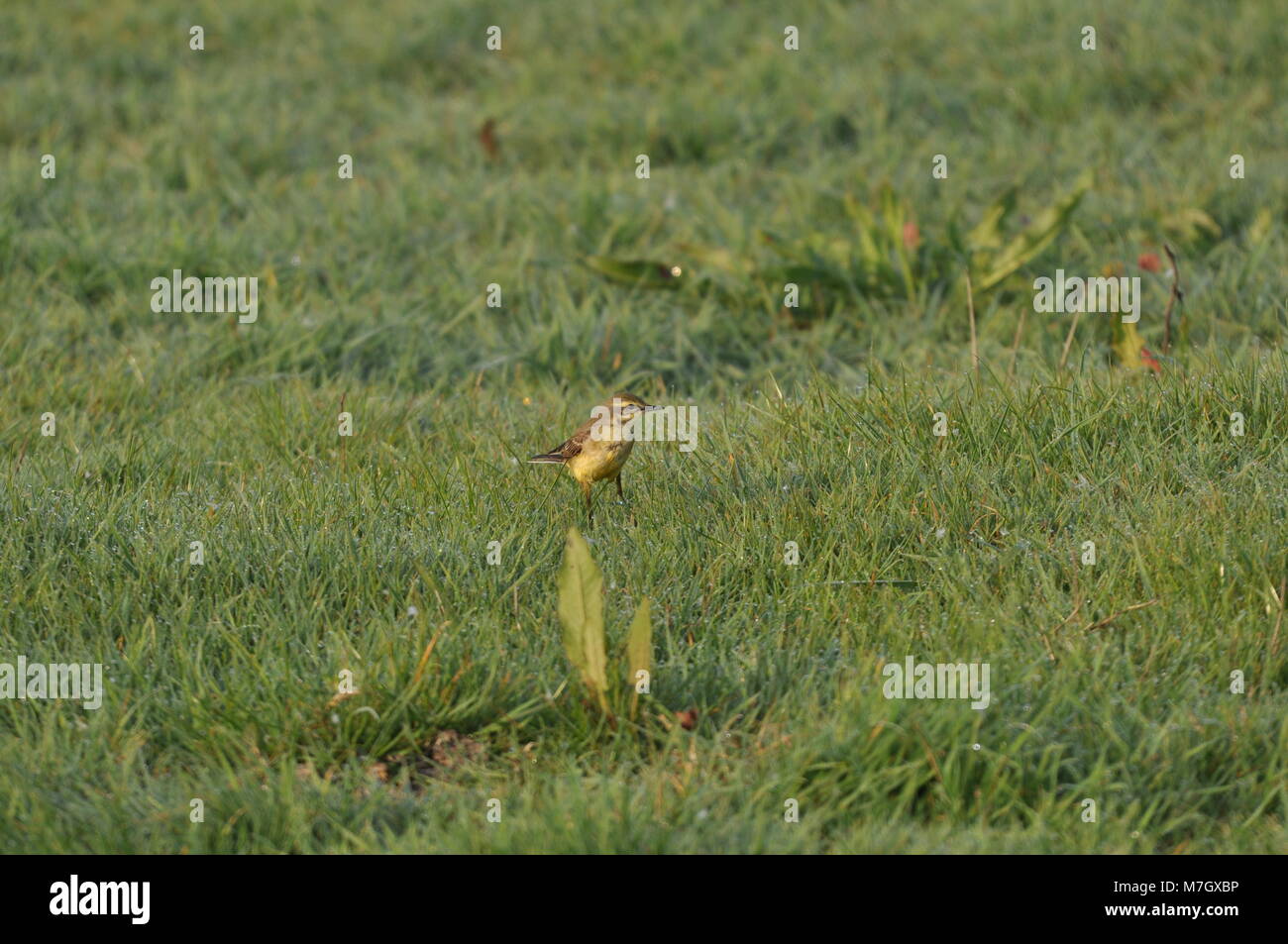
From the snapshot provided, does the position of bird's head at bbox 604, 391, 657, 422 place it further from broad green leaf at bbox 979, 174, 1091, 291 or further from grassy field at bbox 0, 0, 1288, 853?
broad green leaf at bbox 979, 174, 1091, 291

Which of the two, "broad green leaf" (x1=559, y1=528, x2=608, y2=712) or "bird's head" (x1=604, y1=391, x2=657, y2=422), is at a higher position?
"bird's head" (x1=604, y1=391, x2=657, y2=422)

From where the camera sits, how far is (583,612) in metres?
3.62

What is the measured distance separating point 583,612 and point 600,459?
1017mm

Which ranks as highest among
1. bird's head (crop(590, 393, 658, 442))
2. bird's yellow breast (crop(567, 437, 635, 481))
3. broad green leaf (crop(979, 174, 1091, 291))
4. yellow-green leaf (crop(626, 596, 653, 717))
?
broad green leaf (crop(979, 174, 1091, 291))

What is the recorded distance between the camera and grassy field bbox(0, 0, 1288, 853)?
11.3 feet

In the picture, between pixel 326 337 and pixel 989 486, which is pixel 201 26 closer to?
pixel 326 337

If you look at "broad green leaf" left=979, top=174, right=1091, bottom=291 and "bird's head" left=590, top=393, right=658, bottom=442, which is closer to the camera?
"bird's head" left=590, top=393, right=658, bottom=442

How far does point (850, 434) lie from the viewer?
16.0ft

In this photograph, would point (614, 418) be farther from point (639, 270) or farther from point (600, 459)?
point (639, 270)

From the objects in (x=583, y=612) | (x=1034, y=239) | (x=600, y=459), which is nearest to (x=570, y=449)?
(x=600, y=459)

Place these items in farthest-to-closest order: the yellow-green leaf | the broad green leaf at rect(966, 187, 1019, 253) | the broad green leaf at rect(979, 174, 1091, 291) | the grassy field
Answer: the broad green leaf at rect(966, 187, 1019, 253), the broad green leaf at rect(979, 174, 1091, 291), the yellow-green leaf, the grassy field

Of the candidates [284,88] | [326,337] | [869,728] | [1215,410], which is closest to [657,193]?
[326,337]

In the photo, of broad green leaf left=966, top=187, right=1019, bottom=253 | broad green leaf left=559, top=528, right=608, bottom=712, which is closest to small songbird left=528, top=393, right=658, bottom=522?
broad green leaf left=559, top=528, right=608, bottom=712
